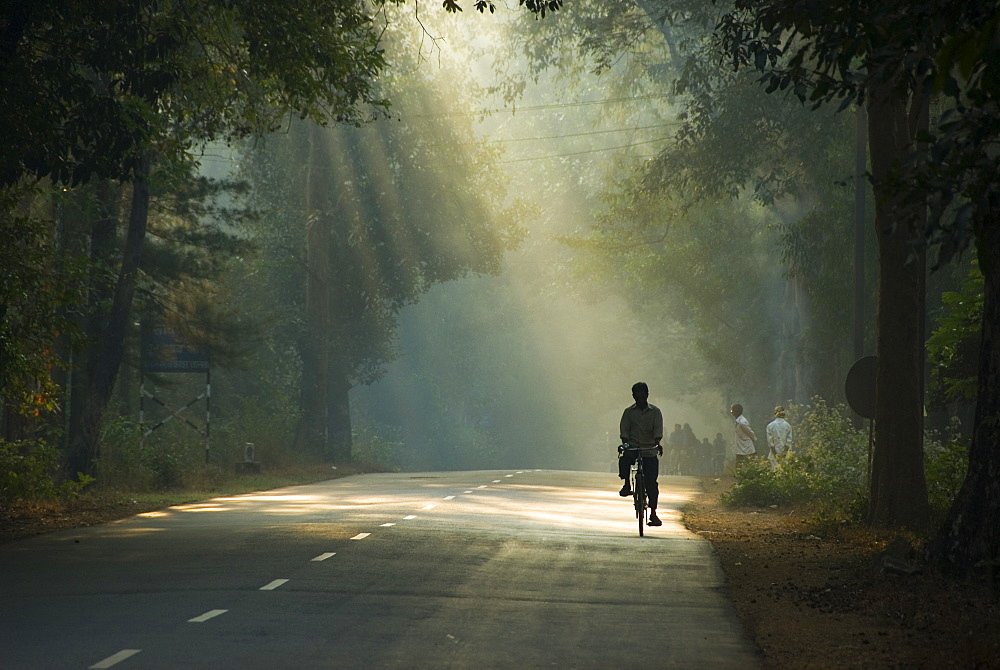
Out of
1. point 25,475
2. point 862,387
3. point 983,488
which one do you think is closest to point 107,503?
point 25,475

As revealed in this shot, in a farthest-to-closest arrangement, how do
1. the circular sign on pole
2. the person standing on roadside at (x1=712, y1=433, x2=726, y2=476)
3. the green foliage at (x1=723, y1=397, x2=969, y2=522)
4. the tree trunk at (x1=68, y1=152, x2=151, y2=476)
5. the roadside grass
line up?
the person standing on roadside at (x1=712, y1=433, x2=726, y2=476) < the tree trunk at (x1=68, y1=152, x2=151, y2=476) < the green foliage at (x1=723, y1=397, x2=969, y2=522) < the roadside grass < the circular sign on pole

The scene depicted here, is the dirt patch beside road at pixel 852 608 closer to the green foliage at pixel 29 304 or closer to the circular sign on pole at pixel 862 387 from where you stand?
the circular sign on pole at pixel 862 387

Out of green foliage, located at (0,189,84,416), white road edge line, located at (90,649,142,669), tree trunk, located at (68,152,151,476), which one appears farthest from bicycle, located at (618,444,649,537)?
tree trunk, located at (68,152,151,476)

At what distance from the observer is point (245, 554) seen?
49.8 feet

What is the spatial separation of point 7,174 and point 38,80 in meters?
1.23

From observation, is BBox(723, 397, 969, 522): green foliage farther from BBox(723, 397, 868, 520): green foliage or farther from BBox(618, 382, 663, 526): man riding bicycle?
BBox(618, 382, 663, 526): man riding bicycle

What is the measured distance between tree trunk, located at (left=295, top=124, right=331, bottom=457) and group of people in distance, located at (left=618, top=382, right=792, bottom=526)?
15.1 metres

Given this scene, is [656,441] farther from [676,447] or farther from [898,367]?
[676,447]

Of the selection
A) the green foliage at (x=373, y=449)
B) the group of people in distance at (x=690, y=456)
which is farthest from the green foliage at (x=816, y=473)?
the group of people in distance at (x=690, y=456)

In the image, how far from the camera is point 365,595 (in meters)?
12.0

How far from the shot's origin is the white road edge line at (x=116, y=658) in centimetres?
855

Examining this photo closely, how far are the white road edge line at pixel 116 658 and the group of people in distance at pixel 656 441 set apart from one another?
1001 centimetres

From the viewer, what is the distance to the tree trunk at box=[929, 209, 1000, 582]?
41.5ft

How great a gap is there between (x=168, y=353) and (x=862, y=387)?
19.5 metres
